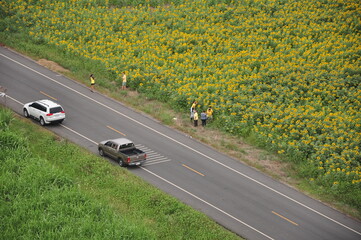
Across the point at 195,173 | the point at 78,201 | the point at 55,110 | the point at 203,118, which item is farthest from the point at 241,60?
the point at 78,201

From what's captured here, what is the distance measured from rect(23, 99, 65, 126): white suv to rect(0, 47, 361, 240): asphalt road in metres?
0.76

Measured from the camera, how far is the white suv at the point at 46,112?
116ft

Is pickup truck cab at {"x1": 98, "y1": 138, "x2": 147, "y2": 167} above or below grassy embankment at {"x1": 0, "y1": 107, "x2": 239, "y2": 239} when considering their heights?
above

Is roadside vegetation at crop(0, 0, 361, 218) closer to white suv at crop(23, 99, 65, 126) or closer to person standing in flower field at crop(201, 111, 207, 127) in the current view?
person standing in flower field at crop(201, 111, 207, 127)

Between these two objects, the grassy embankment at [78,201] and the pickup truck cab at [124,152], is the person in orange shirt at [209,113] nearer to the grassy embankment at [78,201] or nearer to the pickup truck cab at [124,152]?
the pickup truck cab at [124,152]

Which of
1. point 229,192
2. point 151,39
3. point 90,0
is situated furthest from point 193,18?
point 229,192

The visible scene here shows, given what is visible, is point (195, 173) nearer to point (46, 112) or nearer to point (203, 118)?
point (203, 118)

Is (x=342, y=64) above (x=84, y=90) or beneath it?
above

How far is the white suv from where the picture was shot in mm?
35406

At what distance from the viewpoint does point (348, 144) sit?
34.9 metres

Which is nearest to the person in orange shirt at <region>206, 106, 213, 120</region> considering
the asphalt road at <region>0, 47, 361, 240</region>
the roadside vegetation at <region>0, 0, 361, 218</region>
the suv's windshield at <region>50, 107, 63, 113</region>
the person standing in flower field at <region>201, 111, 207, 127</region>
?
the roadside vegetation at <region>0, 0, 361, 218</region>

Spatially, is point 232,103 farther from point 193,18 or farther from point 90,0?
point 90,0

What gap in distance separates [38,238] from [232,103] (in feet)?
71.1

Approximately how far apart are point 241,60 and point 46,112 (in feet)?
71.0
